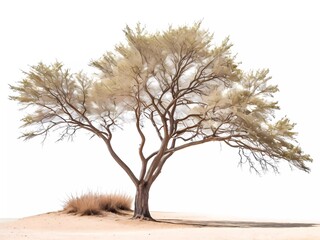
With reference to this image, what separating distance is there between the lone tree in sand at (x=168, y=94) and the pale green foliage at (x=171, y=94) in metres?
0.04

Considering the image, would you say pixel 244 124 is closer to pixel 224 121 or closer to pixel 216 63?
pixel 224 121

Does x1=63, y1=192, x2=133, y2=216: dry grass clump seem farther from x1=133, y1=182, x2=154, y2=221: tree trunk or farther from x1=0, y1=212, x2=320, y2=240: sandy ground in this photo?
x1=133, y1=182, x2=154, y2=221: tree trunk

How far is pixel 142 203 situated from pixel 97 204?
186cm

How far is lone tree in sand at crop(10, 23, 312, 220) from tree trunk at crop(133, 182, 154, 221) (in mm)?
36

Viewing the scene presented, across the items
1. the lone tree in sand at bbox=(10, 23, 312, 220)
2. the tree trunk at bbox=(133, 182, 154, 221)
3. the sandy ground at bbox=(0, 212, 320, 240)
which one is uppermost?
the lone tree in sand at bbox=(10, 23, 312, 220)

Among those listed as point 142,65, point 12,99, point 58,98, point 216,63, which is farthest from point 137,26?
point 12,99

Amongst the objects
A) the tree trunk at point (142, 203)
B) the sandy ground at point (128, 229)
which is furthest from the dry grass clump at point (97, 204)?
the tree trunk at point (142, 203)

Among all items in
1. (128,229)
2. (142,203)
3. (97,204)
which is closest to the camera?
(128,229)

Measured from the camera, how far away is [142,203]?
18891 mm

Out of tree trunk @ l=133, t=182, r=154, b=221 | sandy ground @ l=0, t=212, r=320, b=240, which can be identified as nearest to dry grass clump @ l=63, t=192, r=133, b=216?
sandy ground @ l=0, t=212, r=320, b=240

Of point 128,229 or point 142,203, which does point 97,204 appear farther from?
point 128,229

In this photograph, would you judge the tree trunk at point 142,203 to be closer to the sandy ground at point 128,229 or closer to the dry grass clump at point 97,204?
the sandy ground at point 128,229

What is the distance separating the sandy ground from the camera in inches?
483

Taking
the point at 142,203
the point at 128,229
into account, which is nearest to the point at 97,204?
the point at 142,203
